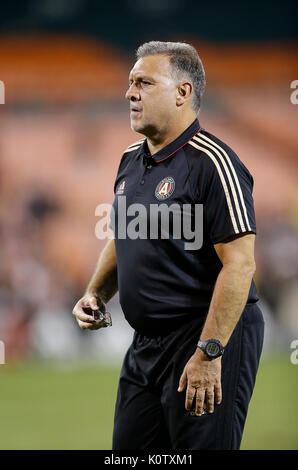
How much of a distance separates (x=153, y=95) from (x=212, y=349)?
0.96m

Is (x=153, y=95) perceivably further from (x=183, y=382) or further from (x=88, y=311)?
(x=183, y=382)

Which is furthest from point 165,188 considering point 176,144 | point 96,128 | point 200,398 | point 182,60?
point 96,128

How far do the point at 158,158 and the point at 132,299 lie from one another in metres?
0.54

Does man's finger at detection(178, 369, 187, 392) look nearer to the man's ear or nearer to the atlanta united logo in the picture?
the atlanta united logo

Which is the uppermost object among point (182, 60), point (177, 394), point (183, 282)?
point (182, 60)

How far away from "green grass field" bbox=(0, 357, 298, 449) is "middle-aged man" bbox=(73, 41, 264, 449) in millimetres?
2339

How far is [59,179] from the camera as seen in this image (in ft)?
33.9

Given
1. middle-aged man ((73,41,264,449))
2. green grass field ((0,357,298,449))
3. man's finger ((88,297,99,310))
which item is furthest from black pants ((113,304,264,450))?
green grass field ((0,357,298,449))

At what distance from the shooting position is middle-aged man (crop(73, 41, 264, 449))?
237cm

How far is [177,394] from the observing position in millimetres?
2490

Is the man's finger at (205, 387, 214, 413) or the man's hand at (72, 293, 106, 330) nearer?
the man's finger at (205, 387, 214, 413)

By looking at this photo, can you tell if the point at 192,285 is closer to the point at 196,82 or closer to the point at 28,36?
the point at 196,82

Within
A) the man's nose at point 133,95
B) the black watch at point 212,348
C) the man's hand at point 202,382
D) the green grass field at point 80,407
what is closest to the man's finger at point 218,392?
the man's hand at point 202,382

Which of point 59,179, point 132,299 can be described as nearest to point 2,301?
point 59,179
